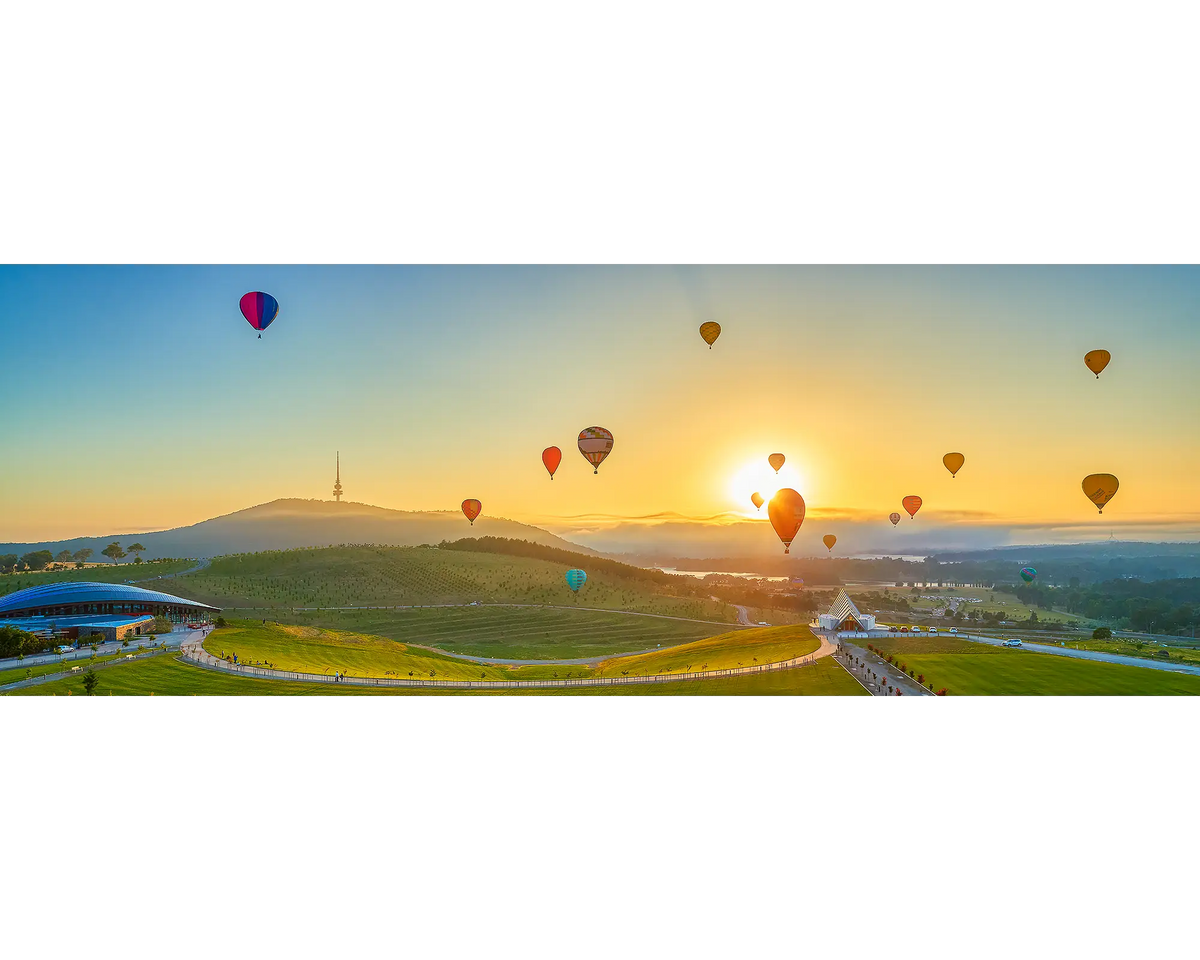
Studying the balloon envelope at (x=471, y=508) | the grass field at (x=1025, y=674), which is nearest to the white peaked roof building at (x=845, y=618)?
the grass field at (x=1025, y=674)

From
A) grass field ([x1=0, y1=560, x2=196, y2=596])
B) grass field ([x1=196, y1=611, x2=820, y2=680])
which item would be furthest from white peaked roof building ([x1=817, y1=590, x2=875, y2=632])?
grass field ([x1=0, y1=560, x2=196, y2=596])

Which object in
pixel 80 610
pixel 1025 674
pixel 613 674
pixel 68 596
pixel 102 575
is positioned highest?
pixel 102 575

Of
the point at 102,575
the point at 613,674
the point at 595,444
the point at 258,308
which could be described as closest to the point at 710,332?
the point at 595,444

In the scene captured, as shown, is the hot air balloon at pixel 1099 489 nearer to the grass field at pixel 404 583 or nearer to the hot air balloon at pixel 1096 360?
the hot air balloon at pixel 1096 360

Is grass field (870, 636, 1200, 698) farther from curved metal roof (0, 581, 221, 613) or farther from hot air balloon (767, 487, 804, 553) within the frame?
curved metal roof (0, 581, 221, 613)

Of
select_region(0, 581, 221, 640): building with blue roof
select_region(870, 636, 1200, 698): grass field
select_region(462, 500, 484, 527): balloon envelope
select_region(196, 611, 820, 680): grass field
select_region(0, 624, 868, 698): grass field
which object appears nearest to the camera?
select_region(0, 624, 868, 698): grass field

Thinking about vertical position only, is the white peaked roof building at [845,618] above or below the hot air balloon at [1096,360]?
below

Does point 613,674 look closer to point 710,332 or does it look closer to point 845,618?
point 845,618
